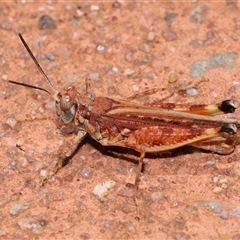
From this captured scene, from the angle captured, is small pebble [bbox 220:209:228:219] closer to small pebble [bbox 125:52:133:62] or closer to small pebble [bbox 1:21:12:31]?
small pebble [bbox 125:52:133:62]

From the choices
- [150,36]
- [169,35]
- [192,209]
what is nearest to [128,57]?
[150,36]

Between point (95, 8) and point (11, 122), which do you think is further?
point (95, 8)

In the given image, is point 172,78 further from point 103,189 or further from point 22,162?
point 22,162

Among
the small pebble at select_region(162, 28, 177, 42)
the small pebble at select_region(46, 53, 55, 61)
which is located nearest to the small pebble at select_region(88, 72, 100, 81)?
the small pebble at select_region(46, 53, 55, 61)

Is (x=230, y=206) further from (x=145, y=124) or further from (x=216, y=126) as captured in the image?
(x=145, y=124)

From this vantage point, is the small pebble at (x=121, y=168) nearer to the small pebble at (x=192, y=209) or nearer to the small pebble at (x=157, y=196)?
the small pebble at (x=157, y=196)

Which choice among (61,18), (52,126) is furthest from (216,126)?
(61,18)
